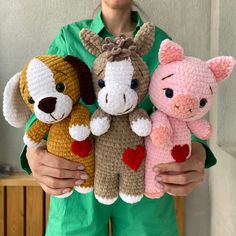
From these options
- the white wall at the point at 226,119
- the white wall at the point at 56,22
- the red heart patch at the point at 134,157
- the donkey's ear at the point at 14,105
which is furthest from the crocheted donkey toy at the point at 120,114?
the white wall at the point at 56,22

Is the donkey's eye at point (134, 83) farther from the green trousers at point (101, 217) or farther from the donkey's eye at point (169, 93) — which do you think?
the green trousers at point (101, 217)

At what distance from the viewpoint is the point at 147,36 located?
514 millimetres

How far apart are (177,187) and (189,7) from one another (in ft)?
2.04

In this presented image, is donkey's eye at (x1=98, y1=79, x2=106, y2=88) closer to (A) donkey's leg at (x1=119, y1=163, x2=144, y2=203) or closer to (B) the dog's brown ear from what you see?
(B) the dog's brown ear

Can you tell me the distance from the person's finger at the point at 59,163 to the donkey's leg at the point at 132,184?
0.07 meters

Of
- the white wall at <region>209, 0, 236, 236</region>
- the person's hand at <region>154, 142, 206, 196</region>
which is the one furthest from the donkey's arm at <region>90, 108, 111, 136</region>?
the white wall at <region>209, 0, 236, 236</region>

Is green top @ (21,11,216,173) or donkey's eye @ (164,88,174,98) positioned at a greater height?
green top @ (21,11,216,173)

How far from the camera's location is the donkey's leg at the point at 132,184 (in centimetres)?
54

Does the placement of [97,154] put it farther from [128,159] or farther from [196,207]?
[196,207]

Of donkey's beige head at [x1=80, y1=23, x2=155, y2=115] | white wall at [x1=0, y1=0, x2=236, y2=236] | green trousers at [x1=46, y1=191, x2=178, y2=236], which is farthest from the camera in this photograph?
white wall at [x1=0, y1=0, x2=236, y2=236]

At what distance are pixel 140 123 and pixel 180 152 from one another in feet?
0.28

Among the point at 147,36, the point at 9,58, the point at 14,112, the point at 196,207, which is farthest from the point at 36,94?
the point at 196,207

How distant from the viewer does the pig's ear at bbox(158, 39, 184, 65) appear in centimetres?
50

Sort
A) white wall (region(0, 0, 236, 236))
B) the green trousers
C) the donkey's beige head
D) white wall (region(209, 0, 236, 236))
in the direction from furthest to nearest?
white wall (region(0, 0, 236, 236)) < white wall (region(209, 0, 236, 236)) < the green trousers < the donkey's beige head
